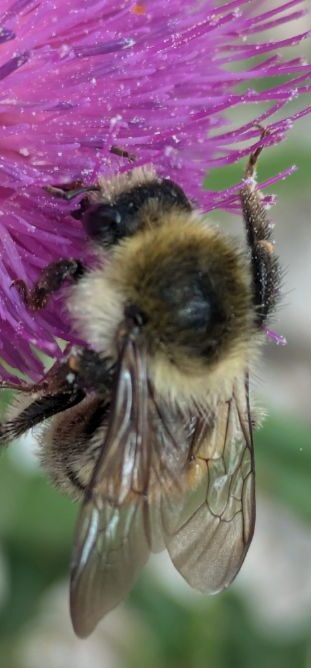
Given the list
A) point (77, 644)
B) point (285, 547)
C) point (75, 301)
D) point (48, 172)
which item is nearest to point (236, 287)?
point (75, 301)

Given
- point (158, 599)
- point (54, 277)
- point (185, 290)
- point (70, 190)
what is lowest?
point (158, 599)

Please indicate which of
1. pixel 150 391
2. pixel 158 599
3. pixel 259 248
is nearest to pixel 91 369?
pixel 150 391

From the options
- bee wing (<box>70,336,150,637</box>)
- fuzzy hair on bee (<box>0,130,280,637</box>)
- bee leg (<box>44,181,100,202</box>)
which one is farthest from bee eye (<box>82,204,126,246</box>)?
bee wing (<box>70,336,150,637</box>)

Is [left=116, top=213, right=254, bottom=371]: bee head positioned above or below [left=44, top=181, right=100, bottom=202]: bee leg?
below

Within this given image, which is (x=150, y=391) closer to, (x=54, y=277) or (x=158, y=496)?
(x=158, y=496)

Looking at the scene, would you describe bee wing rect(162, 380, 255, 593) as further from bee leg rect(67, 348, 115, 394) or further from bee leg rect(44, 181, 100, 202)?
bee leg rect(44, 181, 100, 202)

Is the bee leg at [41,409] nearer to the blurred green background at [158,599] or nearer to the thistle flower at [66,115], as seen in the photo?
the thistle flower at [66,115]
